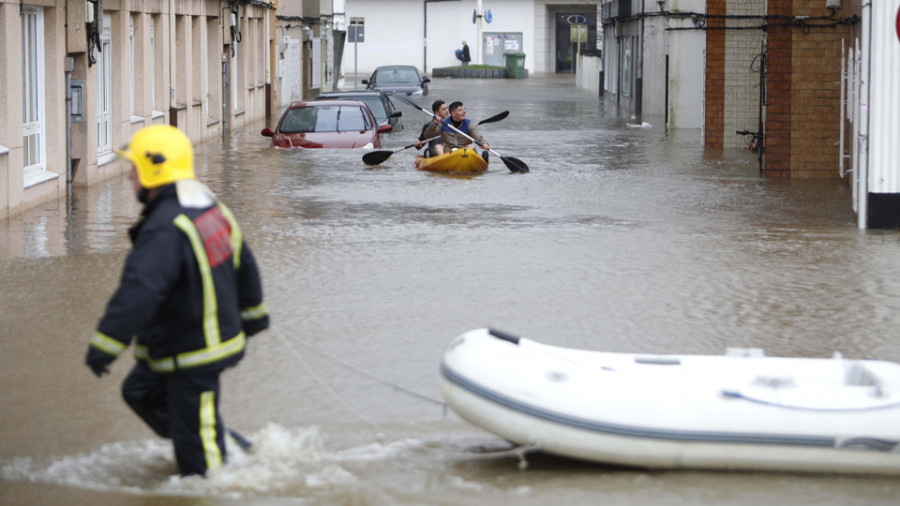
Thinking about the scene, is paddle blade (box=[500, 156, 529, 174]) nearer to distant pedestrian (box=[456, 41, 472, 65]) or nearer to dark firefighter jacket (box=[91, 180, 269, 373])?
dark firefighter jacket (box=[91, 180, 269, 373])

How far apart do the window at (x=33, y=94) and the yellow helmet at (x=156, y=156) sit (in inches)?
429

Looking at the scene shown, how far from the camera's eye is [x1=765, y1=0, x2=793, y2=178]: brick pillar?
19562 mm

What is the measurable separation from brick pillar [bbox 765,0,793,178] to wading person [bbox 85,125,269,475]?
15.2 metres

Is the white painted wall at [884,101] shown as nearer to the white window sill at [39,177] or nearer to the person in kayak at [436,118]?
the person in kayak at [436,118]

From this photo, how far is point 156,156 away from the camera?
5.37 metres

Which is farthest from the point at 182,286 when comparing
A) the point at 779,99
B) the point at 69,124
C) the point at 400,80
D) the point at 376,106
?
the point at 400,80

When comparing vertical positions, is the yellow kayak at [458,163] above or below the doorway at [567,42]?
below

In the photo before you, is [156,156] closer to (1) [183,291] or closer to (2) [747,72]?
(1) [183,291]

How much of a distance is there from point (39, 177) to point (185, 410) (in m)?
11.4

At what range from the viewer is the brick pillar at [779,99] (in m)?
19.6

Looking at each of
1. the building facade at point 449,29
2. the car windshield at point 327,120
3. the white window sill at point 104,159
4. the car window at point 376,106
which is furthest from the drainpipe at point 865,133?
the building facade at point 449,29

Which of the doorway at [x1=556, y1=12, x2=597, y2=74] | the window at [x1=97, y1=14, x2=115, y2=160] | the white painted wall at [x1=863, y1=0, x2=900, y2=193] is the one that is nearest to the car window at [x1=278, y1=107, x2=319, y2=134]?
the window at [x1=97, y1=14, x2=115, y2=160]

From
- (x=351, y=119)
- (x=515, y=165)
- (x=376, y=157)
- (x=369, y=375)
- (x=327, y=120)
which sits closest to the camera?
(x=369, y=375)

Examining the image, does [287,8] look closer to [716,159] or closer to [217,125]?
[217,125]
